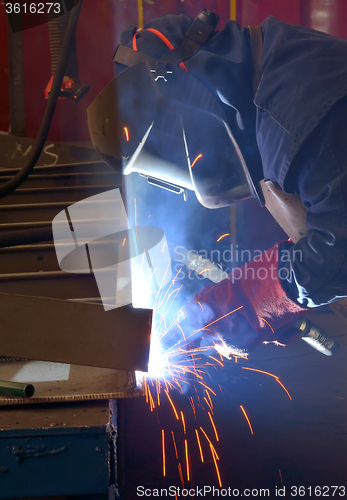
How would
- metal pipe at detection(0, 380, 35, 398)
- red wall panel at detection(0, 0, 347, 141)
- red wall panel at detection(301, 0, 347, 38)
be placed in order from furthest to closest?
red wall panel at detection(0, 0, 347, 141) → red wall panel at detection(301, 0, 347, 38) → metal pipe at detection(0, 380, 35, 398)

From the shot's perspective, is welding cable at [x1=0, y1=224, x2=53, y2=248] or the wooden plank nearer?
the wooden plank

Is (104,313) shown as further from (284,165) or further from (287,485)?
(287,485)

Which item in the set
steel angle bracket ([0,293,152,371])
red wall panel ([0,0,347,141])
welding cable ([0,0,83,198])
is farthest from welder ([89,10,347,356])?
red wall panel ([0,0,347,141])

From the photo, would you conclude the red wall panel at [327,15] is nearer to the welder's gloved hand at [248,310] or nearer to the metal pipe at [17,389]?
the welder's gloved hand at [248,310]

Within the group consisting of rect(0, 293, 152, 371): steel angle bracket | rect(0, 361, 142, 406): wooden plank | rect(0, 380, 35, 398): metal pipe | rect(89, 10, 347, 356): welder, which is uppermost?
rect(89, 10, 347, 356): welder

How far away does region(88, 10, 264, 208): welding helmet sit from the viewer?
119 centimetres

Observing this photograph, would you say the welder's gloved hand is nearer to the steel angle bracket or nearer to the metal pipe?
the steel angle bracket

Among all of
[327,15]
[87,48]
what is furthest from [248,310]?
[87,48]

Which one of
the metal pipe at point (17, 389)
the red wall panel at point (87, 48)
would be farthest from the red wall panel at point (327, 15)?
the metal pipe at point (17, 389)

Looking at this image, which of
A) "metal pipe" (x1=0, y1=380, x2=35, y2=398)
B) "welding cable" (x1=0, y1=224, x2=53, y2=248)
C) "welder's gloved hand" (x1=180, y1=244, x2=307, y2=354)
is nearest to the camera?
"metal pipe" (x1=0, y1=380, x2=35, y2=398)

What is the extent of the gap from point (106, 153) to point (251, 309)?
80 cm

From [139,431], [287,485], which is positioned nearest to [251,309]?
[287,485]

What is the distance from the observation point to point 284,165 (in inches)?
40.1

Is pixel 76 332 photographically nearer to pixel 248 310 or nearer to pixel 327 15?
pixel 248 310
